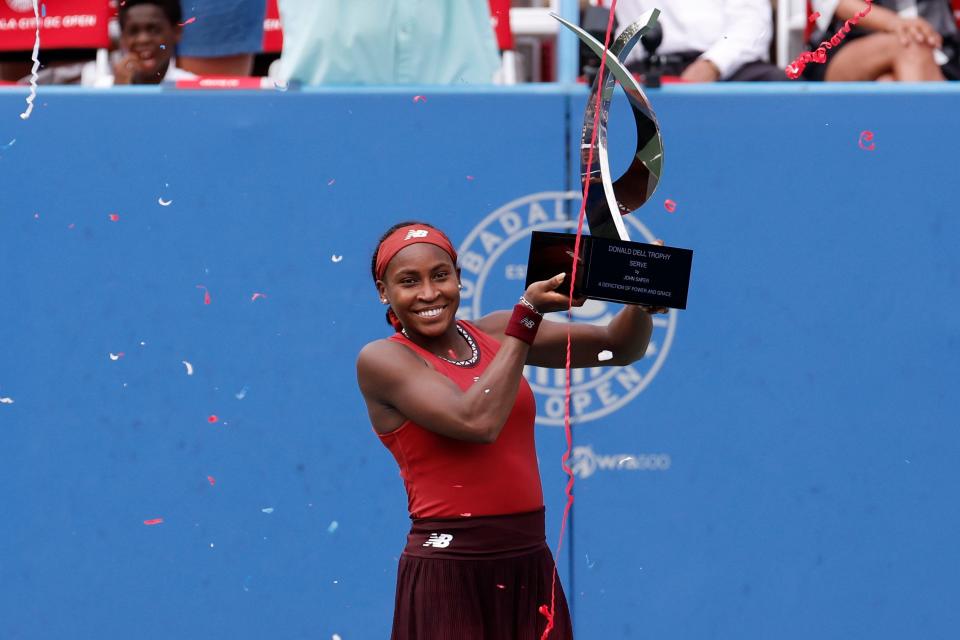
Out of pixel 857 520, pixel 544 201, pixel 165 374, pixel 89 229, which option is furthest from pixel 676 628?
pixel 89 229

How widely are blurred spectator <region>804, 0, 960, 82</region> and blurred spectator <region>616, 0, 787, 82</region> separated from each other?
0.18 m

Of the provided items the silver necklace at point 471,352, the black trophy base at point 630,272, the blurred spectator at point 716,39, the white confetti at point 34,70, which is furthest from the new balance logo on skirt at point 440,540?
the blurred spectator at point 716,39

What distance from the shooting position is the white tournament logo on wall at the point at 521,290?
3.86 meters

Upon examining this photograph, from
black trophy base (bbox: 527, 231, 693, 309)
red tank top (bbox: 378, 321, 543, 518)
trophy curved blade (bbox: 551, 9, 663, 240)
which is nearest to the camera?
black trophy base (bbox: 527, 231, 693, 309)

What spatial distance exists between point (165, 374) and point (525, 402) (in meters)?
1.38

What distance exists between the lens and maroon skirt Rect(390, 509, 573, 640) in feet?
9.14

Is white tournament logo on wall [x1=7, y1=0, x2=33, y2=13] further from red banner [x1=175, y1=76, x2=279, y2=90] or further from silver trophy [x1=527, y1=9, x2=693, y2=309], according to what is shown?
silver trophy [x1=527, y1=9, x2=693, y2=309]

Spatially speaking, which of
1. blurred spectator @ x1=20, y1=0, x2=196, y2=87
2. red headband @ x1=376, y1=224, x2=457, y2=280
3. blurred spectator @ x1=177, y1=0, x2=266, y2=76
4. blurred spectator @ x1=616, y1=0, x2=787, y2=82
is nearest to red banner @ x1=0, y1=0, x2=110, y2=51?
blurred spectator @ x1=20, y1=0, x2=196, y2=87

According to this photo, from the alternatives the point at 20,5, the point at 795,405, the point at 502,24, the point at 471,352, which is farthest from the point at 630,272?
the point at 20,5

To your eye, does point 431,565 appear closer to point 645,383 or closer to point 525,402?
point 525,402

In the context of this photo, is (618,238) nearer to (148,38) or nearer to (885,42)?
(885,42)

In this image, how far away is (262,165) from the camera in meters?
3.85

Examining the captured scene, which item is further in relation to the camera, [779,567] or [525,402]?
[779,567]

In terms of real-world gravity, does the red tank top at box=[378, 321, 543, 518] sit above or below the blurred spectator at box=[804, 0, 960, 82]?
below
